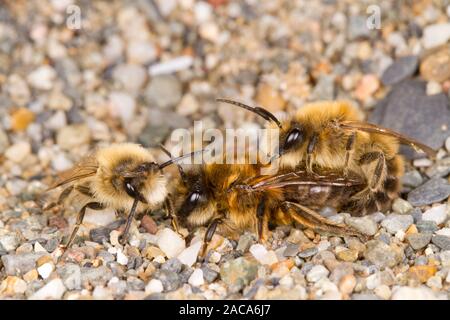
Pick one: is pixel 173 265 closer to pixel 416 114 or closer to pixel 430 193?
pixel 430 193

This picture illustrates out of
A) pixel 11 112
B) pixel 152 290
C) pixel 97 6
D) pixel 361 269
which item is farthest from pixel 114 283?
pixel 97 6

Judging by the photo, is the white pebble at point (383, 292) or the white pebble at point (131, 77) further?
the white pebble at point (131, 77)

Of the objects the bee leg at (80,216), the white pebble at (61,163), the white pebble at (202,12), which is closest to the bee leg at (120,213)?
the bee leg at (80,216)

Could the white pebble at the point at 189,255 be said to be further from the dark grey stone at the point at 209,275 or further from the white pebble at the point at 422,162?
the white pebble at the point at 422,162

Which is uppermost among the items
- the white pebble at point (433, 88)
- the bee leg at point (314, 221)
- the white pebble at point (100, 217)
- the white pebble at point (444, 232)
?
the white pebble at point (433, 88)

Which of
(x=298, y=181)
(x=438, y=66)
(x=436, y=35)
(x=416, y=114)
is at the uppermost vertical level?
(x=436, y=35)

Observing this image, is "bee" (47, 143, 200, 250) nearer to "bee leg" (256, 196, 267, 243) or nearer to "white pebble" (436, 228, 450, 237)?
"bee leg" (256, 196, 267, 243)

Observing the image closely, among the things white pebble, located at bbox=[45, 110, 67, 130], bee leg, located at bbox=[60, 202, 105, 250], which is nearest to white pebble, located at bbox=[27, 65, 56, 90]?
white pebble, located at bbox=[45, 110, 67, 130]

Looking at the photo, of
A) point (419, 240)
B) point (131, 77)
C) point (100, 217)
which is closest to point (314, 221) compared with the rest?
point (419, 240)
